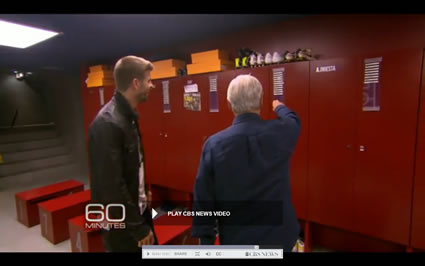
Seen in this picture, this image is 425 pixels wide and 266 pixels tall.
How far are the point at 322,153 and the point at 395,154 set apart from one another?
46 centimetres

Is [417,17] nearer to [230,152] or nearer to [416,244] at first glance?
[416,244]

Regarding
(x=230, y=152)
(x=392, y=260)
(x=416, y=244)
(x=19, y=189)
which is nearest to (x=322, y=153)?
(x=416, y=244)

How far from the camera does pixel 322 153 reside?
1809 millimetres

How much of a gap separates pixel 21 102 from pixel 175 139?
433 cm

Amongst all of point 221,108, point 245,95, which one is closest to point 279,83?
point 221,108

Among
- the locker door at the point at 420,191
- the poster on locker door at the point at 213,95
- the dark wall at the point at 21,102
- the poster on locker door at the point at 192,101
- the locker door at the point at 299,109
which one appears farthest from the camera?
the dark wall at the point at 21,102

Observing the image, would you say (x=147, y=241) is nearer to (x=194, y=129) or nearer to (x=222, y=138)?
(x=222, y=138)

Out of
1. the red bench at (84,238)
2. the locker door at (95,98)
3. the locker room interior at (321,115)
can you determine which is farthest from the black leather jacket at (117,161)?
the locker door at (95,98)

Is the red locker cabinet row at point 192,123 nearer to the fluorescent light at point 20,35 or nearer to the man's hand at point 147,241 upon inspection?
the fluorescent light at point 20,35

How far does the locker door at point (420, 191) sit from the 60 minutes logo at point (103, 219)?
181cm

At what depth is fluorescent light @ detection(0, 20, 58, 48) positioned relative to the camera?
5.69ft

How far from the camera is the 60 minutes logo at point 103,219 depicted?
88cm

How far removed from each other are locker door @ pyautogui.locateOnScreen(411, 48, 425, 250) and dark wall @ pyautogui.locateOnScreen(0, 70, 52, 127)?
19.4ft

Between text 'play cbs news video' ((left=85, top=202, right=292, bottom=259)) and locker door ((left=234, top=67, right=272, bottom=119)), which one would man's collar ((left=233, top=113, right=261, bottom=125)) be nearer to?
text 'play cbs news video' ((left=85, top=202, right=292, bottom=259))
